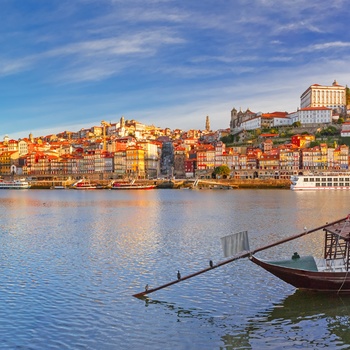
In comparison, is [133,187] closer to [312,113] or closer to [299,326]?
[312,113]

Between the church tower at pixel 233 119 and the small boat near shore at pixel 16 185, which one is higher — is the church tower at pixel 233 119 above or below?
above

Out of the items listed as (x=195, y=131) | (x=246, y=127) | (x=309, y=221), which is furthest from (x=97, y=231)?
(x=195, y=131)

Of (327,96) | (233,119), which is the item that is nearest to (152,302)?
(327,96)

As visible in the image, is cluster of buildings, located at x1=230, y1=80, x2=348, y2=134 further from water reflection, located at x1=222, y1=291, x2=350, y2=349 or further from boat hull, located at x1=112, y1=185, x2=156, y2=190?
water reflection, located at x1=222, y1=291, x2=350, y2=349

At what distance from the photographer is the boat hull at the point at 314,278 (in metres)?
11.7

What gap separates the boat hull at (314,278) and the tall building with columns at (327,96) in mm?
105946

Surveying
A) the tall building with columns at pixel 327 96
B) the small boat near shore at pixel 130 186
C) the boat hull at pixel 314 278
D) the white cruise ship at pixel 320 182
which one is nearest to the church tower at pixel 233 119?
the tall building with columns at pixel 327 96

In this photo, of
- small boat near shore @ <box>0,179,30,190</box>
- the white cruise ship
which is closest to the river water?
the white cruise ship

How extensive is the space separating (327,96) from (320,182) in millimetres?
42171

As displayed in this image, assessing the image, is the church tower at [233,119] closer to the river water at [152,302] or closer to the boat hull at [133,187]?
the boat hull at [133,187]

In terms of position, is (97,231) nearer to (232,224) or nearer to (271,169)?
(232,224)

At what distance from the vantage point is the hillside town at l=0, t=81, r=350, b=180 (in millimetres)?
90812

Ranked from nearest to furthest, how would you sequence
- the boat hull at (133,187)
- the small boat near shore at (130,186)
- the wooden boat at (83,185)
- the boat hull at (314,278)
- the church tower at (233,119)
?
the boat hull at (314,278), the boat hull at (133,187), the small boat near shore at (130,186), the wooden boat at (83,185), the church tower at (233,119)

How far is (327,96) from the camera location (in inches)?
4513
